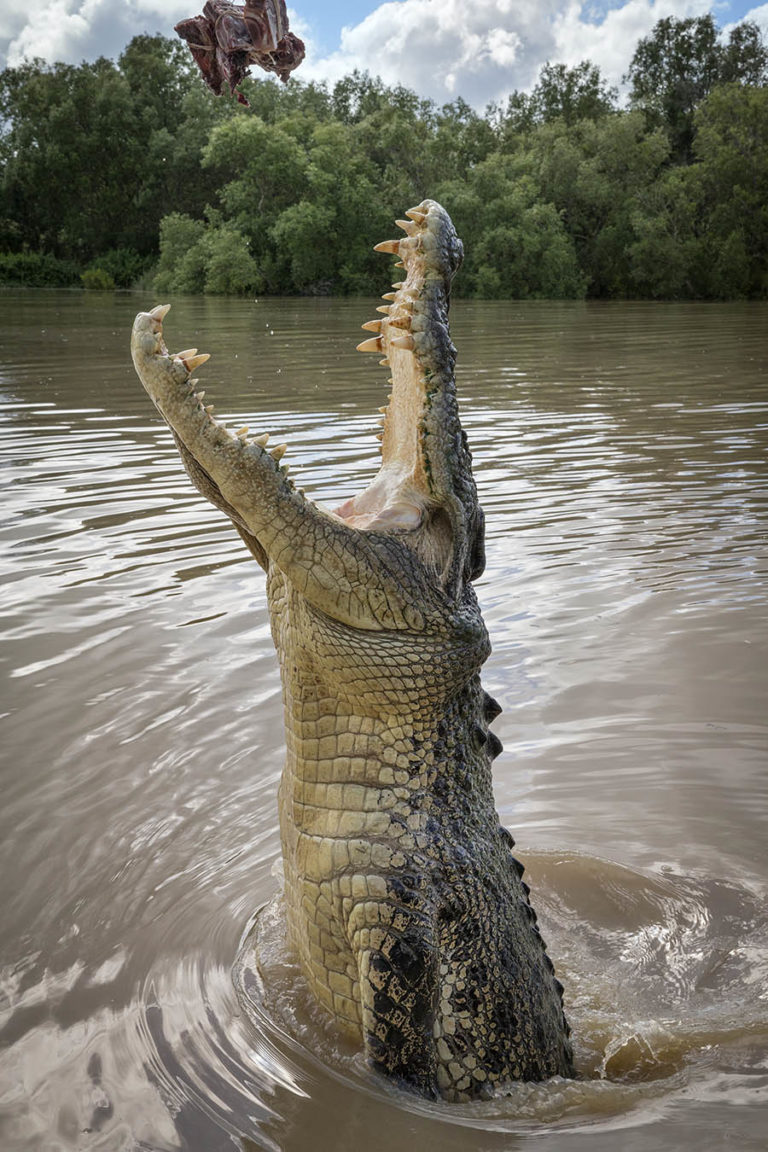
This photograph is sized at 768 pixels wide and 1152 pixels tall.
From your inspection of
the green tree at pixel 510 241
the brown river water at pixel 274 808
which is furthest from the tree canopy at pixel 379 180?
the brown river water at pixel 274 808

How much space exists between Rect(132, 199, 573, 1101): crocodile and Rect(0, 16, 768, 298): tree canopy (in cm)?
3692

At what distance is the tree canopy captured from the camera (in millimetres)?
38906

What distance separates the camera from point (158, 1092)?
2.43m

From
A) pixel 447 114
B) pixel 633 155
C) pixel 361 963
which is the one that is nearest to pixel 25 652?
pixel 361 963

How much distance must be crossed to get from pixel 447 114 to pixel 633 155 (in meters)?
11.3

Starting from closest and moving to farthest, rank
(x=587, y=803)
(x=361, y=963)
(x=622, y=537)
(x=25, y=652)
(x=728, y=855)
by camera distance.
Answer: (x=361, y=963), (x=728, y=855), (x=587, y=803), (x=25, y=652), (x=622, y=537)

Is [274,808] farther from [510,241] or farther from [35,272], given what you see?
[35,272]

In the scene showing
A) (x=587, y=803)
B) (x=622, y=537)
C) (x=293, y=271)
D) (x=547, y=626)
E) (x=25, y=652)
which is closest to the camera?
(x=587, y=803)

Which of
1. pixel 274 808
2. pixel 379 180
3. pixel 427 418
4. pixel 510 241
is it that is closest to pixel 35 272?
pixel 379 180

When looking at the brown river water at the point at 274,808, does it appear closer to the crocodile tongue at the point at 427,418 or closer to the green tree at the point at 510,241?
the crocodile tongue at the point at 427,418

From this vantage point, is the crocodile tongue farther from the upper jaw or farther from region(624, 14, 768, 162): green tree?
region(624, 14, 768, 162): green tree

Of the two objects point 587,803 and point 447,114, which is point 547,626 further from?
point 447,114

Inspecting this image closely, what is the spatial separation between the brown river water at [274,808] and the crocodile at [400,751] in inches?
7.6

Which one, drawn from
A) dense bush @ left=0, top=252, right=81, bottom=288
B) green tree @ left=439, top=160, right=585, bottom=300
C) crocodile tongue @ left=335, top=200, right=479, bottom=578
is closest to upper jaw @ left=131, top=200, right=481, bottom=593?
crocodile tongue @ left=335, top=200, right=479, bottom=578
